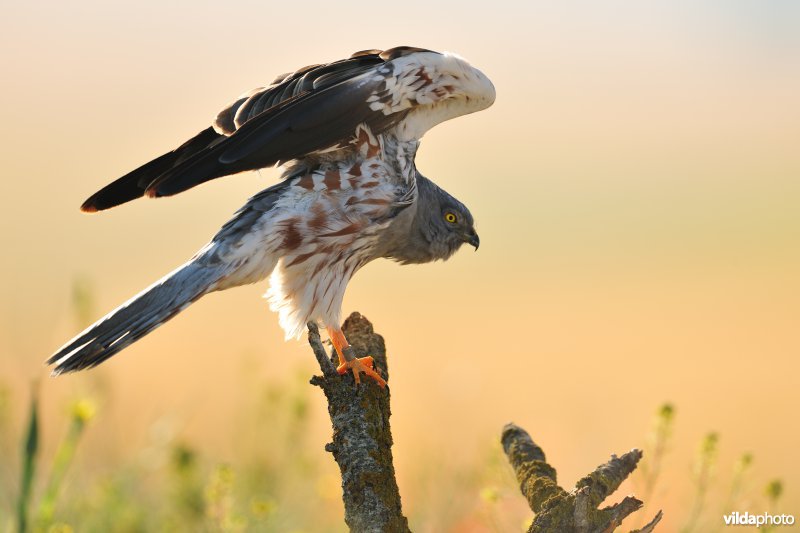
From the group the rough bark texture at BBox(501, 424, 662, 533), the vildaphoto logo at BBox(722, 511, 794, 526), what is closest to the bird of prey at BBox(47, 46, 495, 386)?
the rough bark texture at BBox(501, 424, 662, 533)

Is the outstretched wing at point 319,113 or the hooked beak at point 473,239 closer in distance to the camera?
the outstretched wing at point 319,113

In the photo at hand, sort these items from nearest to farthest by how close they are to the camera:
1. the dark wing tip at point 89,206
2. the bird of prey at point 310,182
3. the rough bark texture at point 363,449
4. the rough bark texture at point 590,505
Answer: the rough bark texture at point 590,505 → the rough bark texture at point 363,449 → the bird of prey at point 310,182 → the dark wing tip at point 89,206

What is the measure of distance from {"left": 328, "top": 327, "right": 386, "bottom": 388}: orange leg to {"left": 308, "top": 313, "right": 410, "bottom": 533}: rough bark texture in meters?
0.06

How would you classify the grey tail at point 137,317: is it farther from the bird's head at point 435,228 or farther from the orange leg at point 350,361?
the bird's head at point 435,228

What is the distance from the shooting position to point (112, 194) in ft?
16.6

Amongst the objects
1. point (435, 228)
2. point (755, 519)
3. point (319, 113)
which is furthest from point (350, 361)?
point (755, 519)

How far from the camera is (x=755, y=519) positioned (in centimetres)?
447

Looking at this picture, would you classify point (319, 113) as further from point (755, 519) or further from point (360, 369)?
point (755, 519)

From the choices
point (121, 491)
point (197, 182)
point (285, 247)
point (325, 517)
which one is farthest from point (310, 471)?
point (197, 182)

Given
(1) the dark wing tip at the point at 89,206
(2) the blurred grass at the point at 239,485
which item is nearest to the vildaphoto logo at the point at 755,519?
(2) the blurred grass at the point at 239,485

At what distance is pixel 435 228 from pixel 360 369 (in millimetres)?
1535

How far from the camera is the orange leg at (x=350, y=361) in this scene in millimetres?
4457

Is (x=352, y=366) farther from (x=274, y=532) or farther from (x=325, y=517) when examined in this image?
(x=325, y=517)

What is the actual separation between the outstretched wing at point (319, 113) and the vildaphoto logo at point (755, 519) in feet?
8.51
